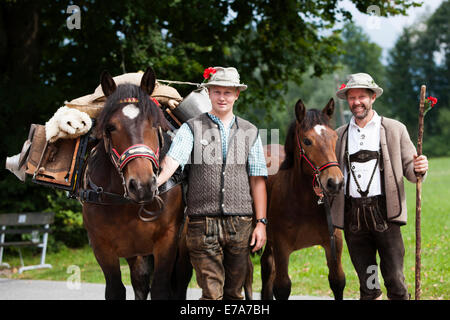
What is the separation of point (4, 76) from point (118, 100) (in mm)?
9342

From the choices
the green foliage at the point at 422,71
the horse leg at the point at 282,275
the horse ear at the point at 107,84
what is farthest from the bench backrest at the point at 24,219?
the green foliage at the point at 422,71

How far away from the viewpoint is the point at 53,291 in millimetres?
8508

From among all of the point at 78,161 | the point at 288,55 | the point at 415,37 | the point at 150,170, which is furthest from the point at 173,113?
the point at 415,37

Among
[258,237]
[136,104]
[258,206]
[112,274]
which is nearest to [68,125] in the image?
[136,104]

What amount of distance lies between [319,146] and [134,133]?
1.59m

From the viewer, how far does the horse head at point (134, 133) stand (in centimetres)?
353

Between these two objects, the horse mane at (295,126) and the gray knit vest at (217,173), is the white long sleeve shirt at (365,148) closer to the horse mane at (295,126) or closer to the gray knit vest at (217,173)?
the horse mane at (295,126)

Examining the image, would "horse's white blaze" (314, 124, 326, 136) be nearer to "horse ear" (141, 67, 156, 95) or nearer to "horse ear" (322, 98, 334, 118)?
"horse ear" (322, 98, 334, 118)

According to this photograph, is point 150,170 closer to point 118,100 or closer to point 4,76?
point 118,100

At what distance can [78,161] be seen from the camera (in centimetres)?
480

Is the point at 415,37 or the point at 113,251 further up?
the point at 415,37

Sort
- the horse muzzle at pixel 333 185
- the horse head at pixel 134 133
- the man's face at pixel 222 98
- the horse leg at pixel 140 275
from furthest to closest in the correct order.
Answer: the horse leg at pixel 140 275 < the horse muzzle at pixel 333 185 < the man's face at pixel 222 98 < the horse head at pixel 134 133

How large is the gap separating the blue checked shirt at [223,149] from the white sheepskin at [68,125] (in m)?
1.08

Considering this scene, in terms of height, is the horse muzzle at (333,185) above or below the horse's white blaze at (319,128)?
below
